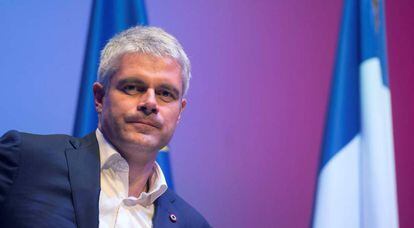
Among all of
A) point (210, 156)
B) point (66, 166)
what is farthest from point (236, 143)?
point (66, 166)

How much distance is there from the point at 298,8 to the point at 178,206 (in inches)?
61.6

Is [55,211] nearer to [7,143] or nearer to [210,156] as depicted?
[7,143]

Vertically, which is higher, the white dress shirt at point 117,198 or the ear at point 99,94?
the ear at point 99,94

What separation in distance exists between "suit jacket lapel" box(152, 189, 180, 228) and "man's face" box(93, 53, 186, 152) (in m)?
0.23

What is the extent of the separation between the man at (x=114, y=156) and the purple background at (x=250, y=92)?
0.89 m

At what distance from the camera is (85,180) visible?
1.64 meters

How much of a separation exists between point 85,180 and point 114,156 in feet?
0.51

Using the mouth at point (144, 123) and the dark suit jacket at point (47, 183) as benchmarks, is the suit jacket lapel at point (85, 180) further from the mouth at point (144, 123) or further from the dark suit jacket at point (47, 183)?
the mouth at point (144, 123)

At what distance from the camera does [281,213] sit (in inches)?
115

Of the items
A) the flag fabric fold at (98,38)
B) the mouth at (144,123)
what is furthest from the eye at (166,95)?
the flag fabric fold at (98,38)

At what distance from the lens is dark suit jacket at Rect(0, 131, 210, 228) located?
59.4 inches

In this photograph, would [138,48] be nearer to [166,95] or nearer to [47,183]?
[166,95]

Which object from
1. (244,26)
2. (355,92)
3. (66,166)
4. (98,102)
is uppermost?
(244,26)

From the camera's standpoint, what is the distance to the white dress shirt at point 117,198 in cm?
170
